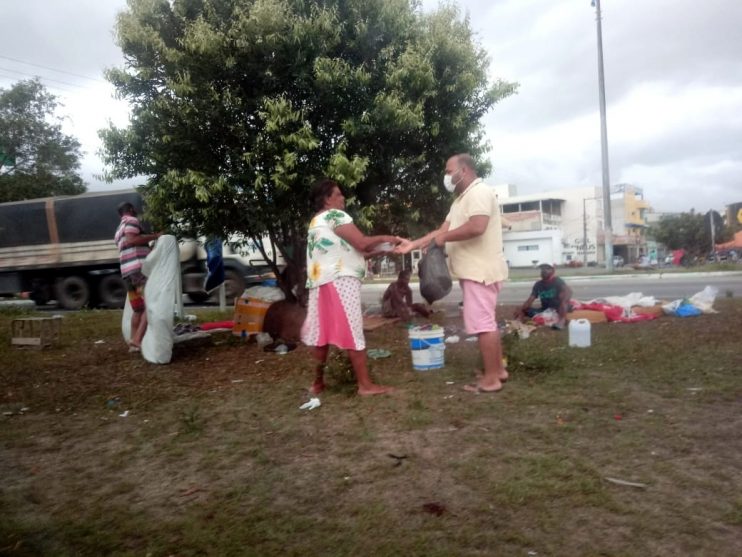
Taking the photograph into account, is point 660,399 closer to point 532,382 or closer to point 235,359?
point 532,382

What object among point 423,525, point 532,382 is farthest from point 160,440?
point 532,382

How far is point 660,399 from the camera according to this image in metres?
4.04

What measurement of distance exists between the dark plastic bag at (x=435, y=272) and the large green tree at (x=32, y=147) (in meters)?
16.9

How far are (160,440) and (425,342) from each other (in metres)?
2.38

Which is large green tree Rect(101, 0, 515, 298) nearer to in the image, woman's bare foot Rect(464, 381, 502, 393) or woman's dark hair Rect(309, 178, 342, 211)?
woman's dark hair Rect(309, 178, 342, 211)

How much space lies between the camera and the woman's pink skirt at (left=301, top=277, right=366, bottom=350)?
4266 millimetres

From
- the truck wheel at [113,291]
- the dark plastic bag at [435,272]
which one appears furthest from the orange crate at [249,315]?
the truck wheel at [113,291]

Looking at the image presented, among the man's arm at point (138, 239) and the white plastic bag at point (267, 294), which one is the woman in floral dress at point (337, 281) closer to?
the man's arm at point (138, 239)

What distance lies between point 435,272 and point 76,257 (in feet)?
42.3

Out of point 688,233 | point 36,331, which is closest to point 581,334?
point 36,331

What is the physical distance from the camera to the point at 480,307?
4336mm

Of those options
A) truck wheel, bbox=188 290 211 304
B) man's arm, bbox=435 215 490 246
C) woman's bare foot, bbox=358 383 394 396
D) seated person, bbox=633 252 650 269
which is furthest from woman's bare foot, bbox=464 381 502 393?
seated person, bbox=633 252 650 269

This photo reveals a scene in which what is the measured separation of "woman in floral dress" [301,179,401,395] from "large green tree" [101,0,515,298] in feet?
6.27

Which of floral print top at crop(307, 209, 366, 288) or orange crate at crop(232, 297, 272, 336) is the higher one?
floral print top at crop(307, 209, 366, 288)
